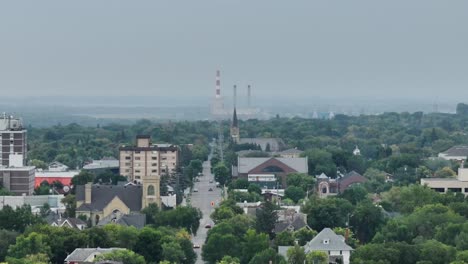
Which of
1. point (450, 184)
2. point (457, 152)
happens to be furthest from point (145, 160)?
point (457, 152)

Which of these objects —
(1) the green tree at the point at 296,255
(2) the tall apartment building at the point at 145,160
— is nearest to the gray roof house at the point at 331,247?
(1) the green tree at the point at 296,255

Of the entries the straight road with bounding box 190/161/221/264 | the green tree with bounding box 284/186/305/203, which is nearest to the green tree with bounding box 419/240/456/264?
the straight road with bounding box 190/161/221/264

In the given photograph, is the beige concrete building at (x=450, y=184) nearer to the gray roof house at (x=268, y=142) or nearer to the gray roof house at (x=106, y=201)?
the gray roof house at (x=106, y=201)

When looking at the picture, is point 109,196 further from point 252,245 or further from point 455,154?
point 455,154

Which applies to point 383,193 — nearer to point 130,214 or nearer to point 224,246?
point 130,214

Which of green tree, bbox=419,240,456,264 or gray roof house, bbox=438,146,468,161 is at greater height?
green tree, bbox=419,240,456,264

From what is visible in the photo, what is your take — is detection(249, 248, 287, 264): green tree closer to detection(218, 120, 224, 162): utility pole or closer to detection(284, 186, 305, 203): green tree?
detection(284, 186, 305, 203): green tree
